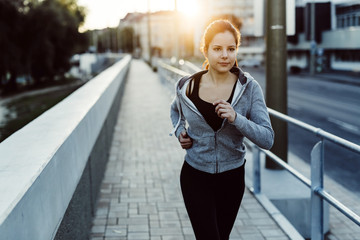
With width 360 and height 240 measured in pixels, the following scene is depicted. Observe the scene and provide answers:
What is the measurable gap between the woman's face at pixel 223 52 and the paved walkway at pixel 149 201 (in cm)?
213

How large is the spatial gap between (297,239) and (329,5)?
52.9 meters

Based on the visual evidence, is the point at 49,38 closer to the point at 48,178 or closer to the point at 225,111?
the point at 48,178

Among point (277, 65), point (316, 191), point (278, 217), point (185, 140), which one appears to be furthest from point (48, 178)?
point (277, 65)

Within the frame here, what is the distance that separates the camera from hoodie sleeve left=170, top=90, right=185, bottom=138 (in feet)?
9.97

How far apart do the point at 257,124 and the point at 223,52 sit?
0.43 m

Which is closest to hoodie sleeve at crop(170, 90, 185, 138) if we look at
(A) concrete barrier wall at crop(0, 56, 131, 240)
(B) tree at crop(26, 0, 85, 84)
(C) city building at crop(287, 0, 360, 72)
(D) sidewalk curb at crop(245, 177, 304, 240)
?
(A) concrete barrier wall at crop(0, 56, 131, 240)

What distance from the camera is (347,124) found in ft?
52.6

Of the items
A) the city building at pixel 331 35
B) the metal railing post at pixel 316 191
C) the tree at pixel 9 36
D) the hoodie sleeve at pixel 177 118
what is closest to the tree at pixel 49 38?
the tree at pixel 9 36

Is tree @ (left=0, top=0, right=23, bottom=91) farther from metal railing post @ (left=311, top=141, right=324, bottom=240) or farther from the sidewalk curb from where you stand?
metal railing post @ (left=311, top=141, right=324, bottom=240)

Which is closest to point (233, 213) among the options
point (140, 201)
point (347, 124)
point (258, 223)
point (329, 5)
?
point (258, 223)

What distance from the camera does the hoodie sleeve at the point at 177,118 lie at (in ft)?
9.97

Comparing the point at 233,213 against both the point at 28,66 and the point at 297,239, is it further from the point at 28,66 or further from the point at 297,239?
the point at 28,66

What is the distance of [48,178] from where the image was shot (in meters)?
2.48

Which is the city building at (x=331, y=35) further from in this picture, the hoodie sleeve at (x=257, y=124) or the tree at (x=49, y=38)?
the hoodie sleeve at (x=257, y=124)
